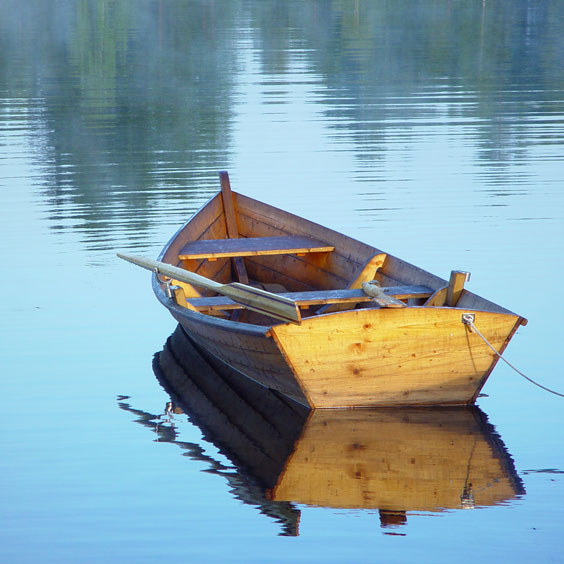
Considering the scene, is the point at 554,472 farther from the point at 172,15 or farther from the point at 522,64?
the point at 172,15

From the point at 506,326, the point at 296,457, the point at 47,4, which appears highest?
the point at 47,4

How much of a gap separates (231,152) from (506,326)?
12.2 meters

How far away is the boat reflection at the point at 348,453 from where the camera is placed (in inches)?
246

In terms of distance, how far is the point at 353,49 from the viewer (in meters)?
39.7

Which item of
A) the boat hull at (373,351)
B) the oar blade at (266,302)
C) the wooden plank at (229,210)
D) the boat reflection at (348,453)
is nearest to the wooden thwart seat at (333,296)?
the boat hull at (373,351)

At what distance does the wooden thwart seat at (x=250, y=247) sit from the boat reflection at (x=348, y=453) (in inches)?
71.3

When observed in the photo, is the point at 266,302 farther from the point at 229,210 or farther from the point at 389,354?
the point at 229,210

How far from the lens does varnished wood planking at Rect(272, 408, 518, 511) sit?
6.26 m

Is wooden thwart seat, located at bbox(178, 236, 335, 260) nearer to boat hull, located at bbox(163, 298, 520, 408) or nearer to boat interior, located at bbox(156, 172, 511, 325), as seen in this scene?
boat interior, located at bbox(156, 172, 511, 325)

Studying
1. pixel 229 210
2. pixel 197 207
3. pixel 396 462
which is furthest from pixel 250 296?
pixel 197 207

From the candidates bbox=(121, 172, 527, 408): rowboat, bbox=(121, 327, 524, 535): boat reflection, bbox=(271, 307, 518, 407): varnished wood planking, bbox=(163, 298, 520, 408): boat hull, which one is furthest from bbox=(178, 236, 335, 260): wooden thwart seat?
bbox=(271, 307, 518, 407): varnished wood planking

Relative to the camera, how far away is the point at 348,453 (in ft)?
22.4

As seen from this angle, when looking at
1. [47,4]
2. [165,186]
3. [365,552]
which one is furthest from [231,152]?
[47,4]

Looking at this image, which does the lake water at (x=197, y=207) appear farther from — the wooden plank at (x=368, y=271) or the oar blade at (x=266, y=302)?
the wooden plank at (x=368, y=271)
